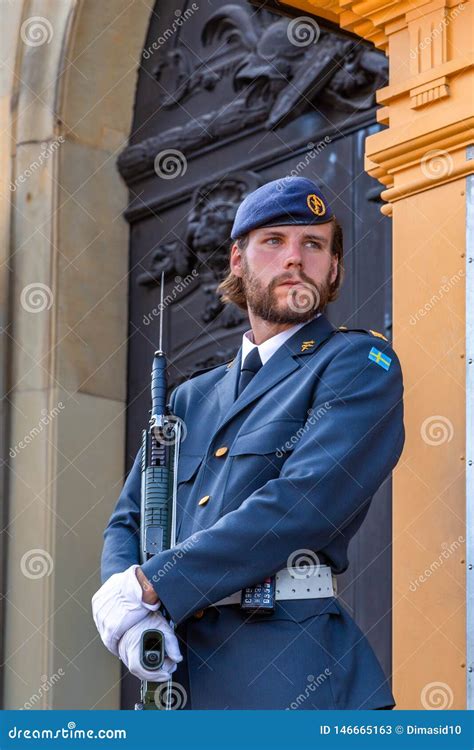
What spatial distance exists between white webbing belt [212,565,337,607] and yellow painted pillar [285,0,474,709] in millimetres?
Result: 512

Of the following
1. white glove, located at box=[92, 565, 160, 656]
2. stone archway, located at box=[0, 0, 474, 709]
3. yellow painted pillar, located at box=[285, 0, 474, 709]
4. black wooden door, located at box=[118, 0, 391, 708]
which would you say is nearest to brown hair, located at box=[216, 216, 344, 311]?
yellow painted pillar, located at box=[285, 0, 474, 709]

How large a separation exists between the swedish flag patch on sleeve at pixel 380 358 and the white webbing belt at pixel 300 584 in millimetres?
487

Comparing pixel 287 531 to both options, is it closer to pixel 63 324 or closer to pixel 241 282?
pixel 241 282

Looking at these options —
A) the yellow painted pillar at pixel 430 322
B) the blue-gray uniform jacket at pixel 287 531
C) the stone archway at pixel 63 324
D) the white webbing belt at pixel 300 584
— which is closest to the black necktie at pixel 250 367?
the blue-gray uniform jacket at pixel 287 531

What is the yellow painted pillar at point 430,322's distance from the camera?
436 centimetres

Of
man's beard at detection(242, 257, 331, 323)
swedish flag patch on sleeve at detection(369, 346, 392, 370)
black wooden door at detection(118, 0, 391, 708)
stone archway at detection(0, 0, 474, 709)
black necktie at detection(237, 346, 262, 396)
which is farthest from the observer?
stone archway at detection(0, 0, 474, 709)

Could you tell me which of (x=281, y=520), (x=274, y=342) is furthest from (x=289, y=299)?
(x=281, y=520)

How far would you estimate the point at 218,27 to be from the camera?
7629 mm

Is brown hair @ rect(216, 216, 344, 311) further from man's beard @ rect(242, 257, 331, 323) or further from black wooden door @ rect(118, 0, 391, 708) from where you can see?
black wooden door @ rect(118, 0, 391, 708)

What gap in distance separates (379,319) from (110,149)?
202 cm

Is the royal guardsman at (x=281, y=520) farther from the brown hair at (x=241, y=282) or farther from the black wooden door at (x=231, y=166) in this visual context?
the black wooden door at (x=231, y=166)

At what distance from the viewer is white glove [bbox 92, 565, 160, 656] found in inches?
151

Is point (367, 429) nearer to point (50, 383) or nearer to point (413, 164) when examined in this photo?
point (413, 164)

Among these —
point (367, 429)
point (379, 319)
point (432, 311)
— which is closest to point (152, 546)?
point (367, 429)
